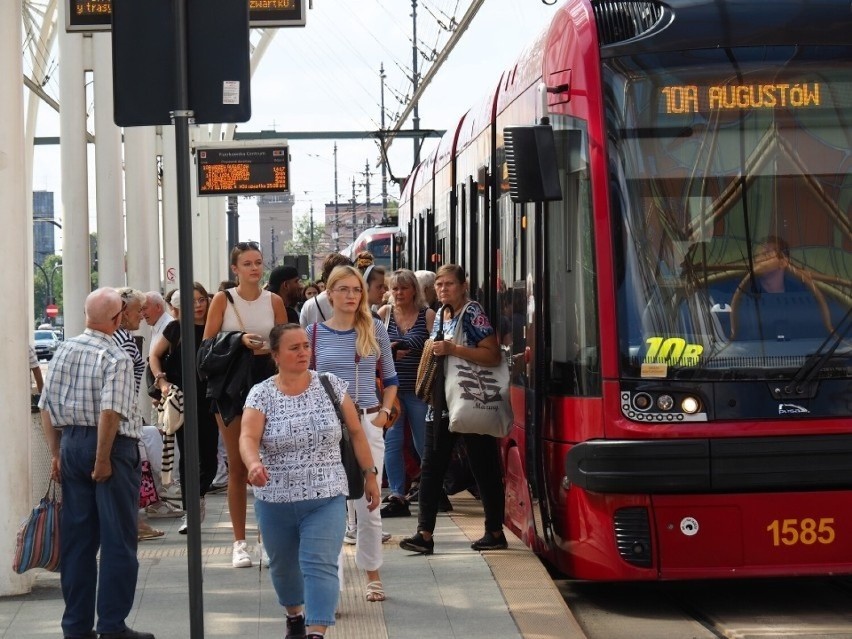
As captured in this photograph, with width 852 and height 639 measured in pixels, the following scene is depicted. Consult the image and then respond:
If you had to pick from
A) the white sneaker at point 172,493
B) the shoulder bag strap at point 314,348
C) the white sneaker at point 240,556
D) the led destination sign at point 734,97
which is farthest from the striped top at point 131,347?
the led destination sign at point 734,97

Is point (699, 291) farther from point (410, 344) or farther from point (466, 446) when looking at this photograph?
point (410, 344)

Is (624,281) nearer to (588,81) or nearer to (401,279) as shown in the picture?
(588,81)

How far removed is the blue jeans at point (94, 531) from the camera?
7105 mm

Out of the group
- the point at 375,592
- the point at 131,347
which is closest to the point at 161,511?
the point at 131,347

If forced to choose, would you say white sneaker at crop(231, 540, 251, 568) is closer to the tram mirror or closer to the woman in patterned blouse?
the woman in patterned blouse

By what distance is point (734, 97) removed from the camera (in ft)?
25.9

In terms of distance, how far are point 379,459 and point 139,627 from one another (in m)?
1.57

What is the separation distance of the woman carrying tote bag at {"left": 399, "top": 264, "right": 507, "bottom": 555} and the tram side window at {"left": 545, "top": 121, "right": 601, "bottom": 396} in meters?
1.21

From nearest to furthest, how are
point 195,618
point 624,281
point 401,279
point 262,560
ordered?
point 195,618
point 624,281
point 262,560
point 401,279

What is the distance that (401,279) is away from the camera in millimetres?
10727

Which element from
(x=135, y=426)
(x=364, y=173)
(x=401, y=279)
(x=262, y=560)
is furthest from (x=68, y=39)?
(x=364, y=173)

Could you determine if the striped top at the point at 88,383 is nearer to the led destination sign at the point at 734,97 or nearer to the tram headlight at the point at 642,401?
the tram headlight at the point at 642,401

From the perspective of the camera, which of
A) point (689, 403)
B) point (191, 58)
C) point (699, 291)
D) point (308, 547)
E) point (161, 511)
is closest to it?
point (191, 58)

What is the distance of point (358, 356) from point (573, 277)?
120 centimetres
